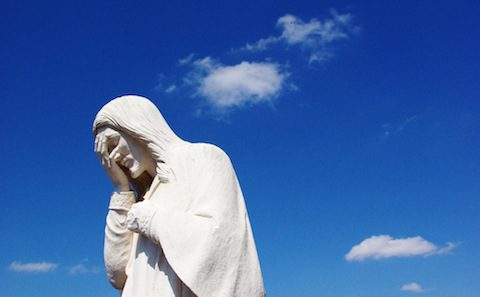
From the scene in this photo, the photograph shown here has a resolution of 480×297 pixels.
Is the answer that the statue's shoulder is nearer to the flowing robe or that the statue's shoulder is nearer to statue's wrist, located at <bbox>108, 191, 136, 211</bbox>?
the flowing robe

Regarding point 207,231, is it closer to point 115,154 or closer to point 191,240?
point 191,240

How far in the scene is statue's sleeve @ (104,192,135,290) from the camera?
6.16m

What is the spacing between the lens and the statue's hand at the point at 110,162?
6.28 m

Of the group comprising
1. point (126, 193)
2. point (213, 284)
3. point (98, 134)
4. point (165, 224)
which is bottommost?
point (213, 284)

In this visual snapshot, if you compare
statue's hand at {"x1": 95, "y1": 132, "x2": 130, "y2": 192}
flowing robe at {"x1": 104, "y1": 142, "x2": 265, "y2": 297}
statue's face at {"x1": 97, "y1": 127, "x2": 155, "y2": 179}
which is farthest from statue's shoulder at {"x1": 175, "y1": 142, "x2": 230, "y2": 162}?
statue's hand at {"x1": 95, "y1": 132, "x2": 130, "y2": 192}

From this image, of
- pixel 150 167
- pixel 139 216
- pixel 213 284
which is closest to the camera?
pixel 213 284

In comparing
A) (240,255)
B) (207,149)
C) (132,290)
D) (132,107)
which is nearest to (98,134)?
(132,107)

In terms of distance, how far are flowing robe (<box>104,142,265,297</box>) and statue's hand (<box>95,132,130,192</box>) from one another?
13.5 inches

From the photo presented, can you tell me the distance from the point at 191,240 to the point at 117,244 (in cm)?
120

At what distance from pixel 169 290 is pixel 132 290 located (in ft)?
1.56

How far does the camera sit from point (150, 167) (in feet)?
21.1

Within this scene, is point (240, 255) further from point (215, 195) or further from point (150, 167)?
point (150, 167)

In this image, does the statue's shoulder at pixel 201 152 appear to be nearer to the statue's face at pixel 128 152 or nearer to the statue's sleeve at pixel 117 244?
the statue's face at pixel 128 152

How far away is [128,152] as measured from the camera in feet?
20.6
